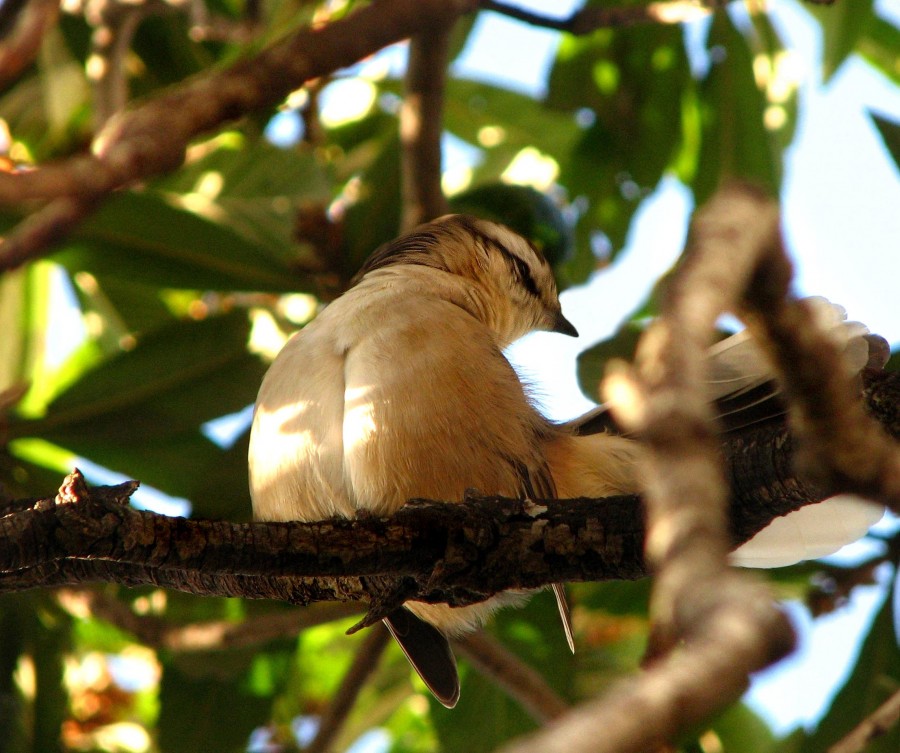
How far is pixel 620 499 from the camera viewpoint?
8.00 feet

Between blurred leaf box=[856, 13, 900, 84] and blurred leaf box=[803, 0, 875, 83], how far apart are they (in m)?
0.99

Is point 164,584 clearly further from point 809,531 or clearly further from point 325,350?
point 809,531

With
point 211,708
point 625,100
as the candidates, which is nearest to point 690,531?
point 211,708

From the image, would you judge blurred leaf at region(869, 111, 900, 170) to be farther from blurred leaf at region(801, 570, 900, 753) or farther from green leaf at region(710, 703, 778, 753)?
green leaf at region(710, 703, 778, 753)

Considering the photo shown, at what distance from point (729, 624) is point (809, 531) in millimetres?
2961

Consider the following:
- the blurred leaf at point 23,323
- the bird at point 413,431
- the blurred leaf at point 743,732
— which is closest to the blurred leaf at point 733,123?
the bird at point 413,431

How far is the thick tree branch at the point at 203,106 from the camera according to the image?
100 inches

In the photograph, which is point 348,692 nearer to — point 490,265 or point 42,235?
point 490,265

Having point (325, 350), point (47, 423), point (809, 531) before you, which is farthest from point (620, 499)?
point (47, 423)

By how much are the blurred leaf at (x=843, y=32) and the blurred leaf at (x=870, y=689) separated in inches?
86.4

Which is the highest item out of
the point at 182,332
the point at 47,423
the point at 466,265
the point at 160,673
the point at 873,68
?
the point at 873,68

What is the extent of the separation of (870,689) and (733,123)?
8.60 feet

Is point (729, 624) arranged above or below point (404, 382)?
above

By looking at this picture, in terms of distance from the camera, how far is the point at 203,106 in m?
2.88
